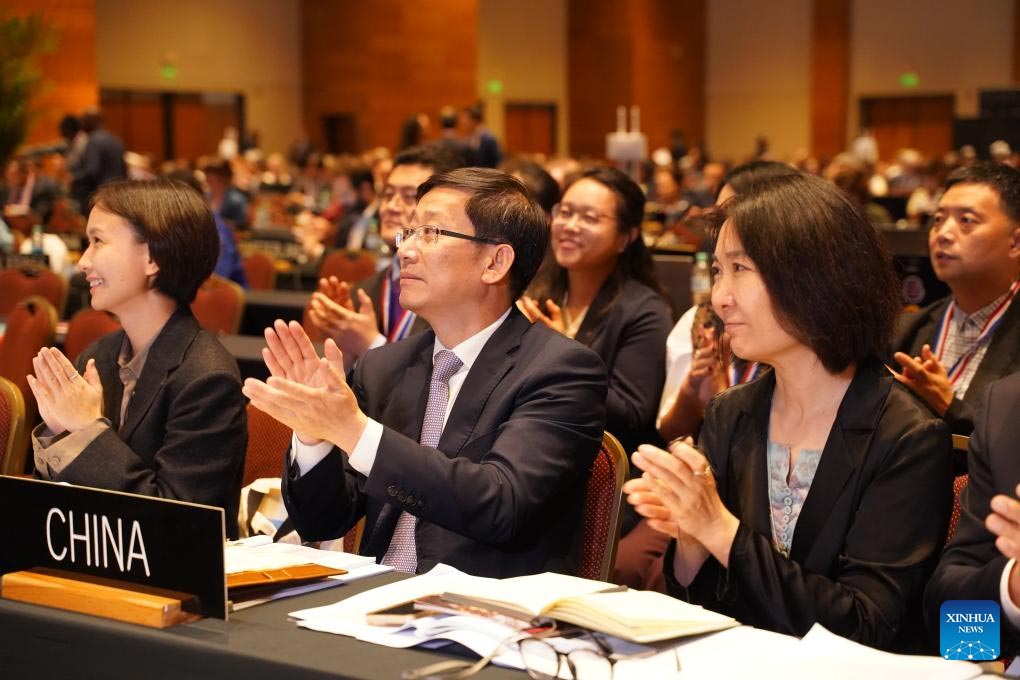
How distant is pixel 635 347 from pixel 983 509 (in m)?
1.91

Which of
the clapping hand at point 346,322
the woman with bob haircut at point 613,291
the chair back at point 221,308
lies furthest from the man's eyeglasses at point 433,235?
the chair back at point 221,308

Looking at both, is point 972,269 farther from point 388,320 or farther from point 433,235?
point 388,320

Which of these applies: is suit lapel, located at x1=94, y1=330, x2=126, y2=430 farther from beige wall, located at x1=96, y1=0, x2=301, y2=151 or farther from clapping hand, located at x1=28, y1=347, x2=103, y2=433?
beige wall, located at x1=96, y1=0, x2=301, y2=151

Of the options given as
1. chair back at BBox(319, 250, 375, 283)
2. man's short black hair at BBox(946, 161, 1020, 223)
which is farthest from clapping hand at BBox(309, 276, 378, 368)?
chair back at BBox(319, 250, 375, 283)

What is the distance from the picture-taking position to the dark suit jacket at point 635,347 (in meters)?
3.72

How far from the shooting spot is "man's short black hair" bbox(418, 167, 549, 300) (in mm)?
2531

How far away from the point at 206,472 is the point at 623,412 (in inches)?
53.0

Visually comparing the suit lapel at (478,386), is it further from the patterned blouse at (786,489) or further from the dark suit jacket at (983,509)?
the dark suit jacket at (983,509)

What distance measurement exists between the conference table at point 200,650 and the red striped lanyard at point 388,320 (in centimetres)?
220

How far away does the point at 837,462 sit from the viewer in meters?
2.05

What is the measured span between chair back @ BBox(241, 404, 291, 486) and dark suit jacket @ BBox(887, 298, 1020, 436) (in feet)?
4.81

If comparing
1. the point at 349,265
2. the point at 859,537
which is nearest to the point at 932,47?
the point at 349,265

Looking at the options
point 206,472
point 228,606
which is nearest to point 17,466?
point 206,472

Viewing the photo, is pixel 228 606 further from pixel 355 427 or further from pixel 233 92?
pixel 233 92
